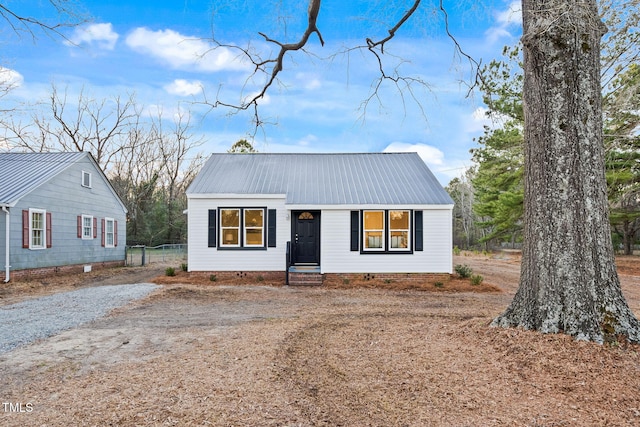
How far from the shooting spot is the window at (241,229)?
12.9 meters

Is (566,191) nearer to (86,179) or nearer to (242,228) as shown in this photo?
(242,228)

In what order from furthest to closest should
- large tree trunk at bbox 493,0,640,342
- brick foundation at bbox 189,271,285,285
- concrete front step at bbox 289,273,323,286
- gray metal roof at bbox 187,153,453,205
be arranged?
1. gray metal roof at bbox 187,153,453,205
2. brick foundation at bbox 189,271,285,285
3. concrete front step at bbox 289,273,323,286
4. large tree trunk at bbox 493,0,640,342

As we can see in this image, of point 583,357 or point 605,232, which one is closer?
point 583,357

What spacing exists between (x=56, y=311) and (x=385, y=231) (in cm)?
895

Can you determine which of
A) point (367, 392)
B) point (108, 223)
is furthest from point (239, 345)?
point (108, 223)

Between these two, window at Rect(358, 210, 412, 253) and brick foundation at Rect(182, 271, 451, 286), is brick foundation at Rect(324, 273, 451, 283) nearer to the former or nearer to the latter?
brick foundation at Rect(182, 271, 451, 286)

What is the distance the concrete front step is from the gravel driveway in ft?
13.1

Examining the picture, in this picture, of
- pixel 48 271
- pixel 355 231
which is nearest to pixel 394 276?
pixel 355 231

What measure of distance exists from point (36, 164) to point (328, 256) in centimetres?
1222

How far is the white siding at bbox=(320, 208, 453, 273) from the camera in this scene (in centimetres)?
1258

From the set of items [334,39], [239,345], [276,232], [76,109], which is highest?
[76,109]

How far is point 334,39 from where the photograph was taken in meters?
6.85

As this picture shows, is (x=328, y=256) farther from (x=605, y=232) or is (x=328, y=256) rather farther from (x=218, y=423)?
(x=218, y=423)

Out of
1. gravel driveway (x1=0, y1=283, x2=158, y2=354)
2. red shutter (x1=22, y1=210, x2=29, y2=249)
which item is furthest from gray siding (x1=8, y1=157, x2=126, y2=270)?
gravel driveway (x1=0, y1=283, x2=158, y2=354)
